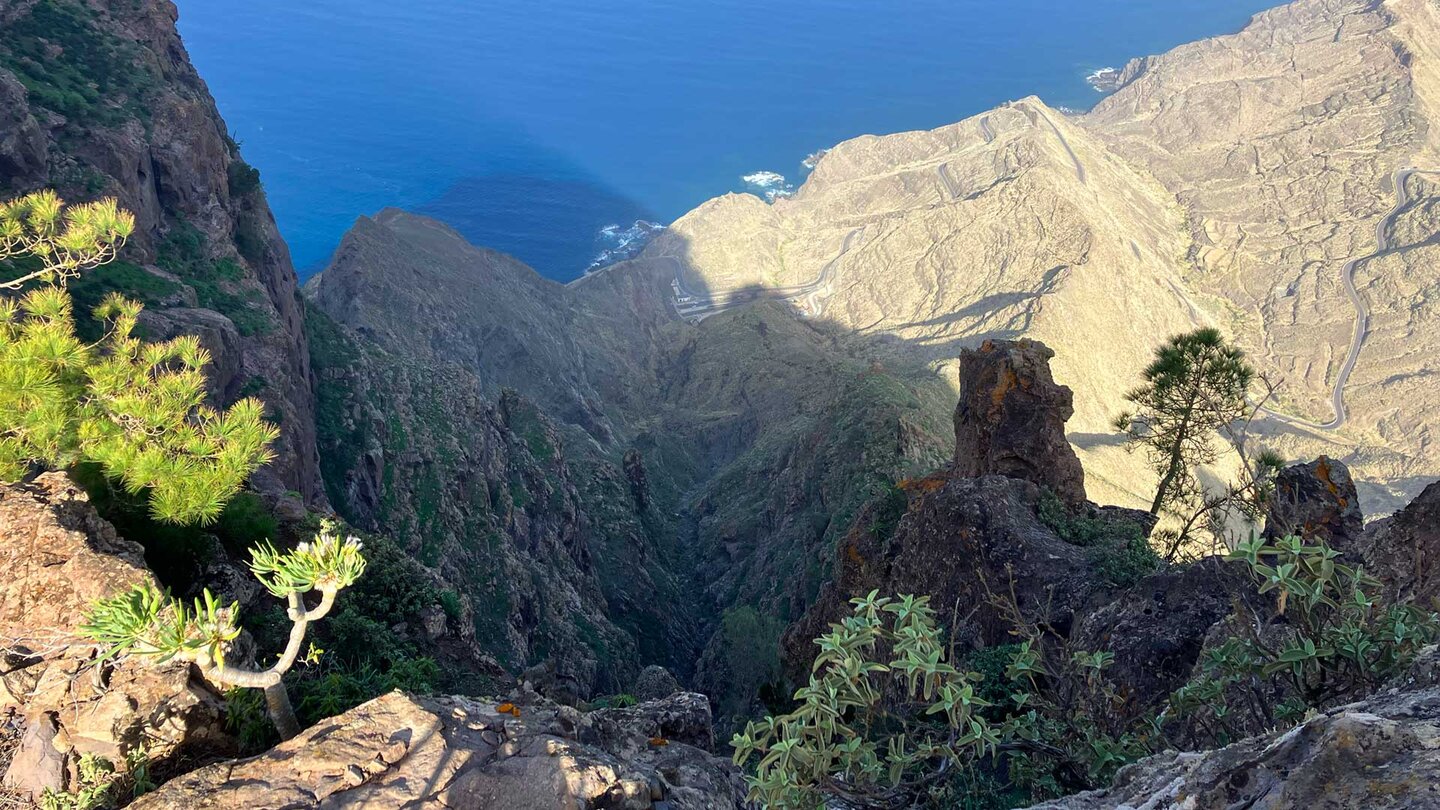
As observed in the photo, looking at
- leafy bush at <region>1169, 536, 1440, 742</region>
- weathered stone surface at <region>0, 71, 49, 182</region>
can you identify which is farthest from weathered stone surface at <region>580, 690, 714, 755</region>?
weathered stone surface at <region>0, 71, 49, 182</region>

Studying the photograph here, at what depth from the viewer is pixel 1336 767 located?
502 centimetres

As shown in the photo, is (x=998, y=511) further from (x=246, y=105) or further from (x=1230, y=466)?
(x=246, y=105)

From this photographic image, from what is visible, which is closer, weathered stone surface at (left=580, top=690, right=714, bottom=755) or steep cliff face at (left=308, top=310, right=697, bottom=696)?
weathered stone surface at (left=580, top=690, right=714, bottom=755)

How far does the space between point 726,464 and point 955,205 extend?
8766cm

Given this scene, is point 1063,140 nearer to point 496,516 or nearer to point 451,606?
point 496,516

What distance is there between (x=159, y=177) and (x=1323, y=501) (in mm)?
46018

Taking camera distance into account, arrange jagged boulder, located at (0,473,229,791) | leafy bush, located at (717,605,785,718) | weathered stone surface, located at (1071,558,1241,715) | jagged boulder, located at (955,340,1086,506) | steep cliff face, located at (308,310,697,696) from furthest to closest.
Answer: leafy bush, located at (717,605,785,718) → steep cliff face, located at (308,310,697,696) → jagged boulder, located at (955,340,1086,506) → weathered stone surface, located at (1071,558,1241,715) → jagged boulder, located at (0,473,229,791)

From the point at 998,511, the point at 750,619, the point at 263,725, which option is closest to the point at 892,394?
the point at 750,619

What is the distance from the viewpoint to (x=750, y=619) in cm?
4606

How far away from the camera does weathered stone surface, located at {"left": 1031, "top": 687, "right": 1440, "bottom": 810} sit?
4805mm

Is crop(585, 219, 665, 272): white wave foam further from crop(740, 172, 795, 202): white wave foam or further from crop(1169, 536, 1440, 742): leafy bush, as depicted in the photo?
crop(1169, 536, 1440, 742): leafy bush

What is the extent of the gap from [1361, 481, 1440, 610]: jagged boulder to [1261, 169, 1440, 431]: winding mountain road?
12626 cm

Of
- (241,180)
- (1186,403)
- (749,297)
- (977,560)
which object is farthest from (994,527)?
(749,297)

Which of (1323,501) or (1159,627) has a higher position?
(1323,501)
